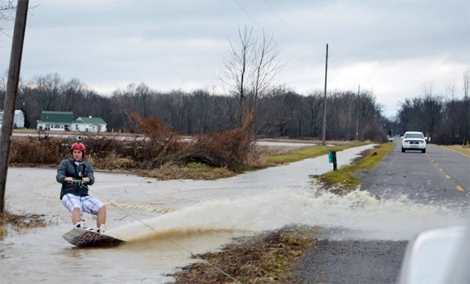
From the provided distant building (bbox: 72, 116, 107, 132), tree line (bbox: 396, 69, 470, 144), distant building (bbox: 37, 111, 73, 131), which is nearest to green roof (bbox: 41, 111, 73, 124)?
distant building (bbox: 37, 111, 73, 131)

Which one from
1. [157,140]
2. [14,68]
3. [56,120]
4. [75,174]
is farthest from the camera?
[56,120]

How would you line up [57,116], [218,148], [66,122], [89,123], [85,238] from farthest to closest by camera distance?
1. [89,123]
2. [66,122]
3. [57,116]
4. [218,148]
5. [85,238]

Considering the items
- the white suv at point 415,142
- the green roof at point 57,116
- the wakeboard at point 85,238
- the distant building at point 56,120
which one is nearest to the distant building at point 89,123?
the distant building at point 56,120

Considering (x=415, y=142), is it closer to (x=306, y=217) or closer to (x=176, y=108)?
(x=306, y=217)

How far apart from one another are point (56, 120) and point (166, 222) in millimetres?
96330

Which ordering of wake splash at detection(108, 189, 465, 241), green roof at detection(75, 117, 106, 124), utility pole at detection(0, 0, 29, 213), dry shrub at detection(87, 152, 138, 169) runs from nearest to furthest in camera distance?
1. wake splash at detection(108, 189, 465, 241)
2. utility pole at detection(0, 0, 29, 213)
3. dry shrub at detection(87, 152, 138, 169)
4. green roof at detection(75, 117, 106, 124)

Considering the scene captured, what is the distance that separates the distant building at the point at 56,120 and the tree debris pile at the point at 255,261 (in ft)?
310

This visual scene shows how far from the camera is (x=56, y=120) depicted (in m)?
106

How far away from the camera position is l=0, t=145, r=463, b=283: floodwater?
9.41 meters

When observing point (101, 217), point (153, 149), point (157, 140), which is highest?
point (157, 140)

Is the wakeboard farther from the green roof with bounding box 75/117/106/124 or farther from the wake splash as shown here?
the green roof with bounding box 75/117/106/124

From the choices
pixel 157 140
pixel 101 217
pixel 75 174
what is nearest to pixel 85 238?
pixel 101 217

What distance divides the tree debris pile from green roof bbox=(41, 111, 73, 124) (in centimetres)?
9574

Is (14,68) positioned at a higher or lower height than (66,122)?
higher
